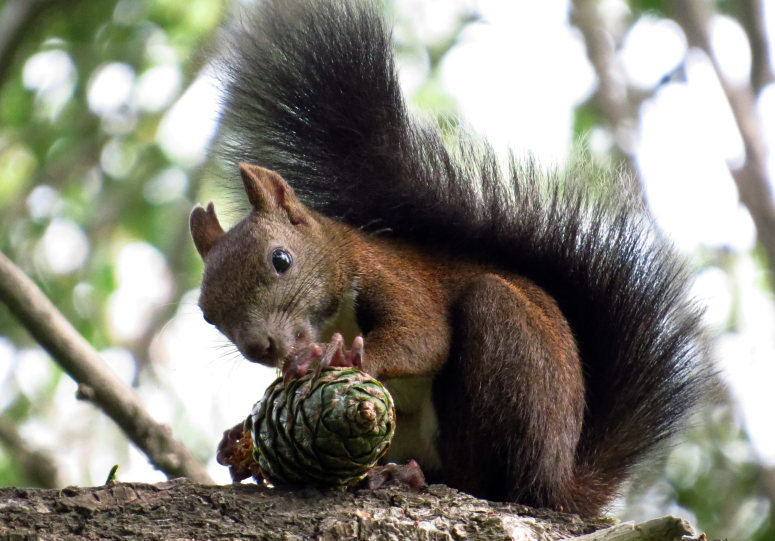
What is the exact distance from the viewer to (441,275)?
267cm

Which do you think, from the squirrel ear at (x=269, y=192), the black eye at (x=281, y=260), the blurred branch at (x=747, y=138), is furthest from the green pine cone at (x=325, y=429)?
the blurred branch at (x=747, y=138)

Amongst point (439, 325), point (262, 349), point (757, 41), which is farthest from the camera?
point (757, 41)

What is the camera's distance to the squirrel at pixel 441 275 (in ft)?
7.82

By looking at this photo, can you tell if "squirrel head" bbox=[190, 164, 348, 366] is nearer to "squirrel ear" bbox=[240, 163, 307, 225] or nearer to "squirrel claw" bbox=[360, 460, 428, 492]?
"squirrel ear" bbox=[240, 163, 307, 225]

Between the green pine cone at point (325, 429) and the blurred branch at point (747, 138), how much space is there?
9.56 ft

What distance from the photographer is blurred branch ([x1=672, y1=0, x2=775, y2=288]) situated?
4.28 meters

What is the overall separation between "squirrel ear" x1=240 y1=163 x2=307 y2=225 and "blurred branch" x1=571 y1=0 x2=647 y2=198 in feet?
8.97

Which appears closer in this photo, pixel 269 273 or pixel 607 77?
pixel 269 273

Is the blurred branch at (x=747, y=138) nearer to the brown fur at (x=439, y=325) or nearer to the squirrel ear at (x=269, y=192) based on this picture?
the brown fur at (x=439, y=325)

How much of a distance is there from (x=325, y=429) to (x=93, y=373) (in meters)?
1.04

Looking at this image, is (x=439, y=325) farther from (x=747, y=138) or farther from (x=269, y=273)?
(x=747, y=138)

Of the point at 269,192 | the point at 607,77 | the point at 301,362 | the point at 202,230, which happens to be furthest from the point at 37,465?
the point at 607,77

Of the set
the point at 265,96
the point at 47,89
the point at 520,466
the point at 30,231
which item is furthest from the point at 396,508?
the point at 47,89

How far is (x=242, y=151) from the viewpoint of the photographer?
2959mm
